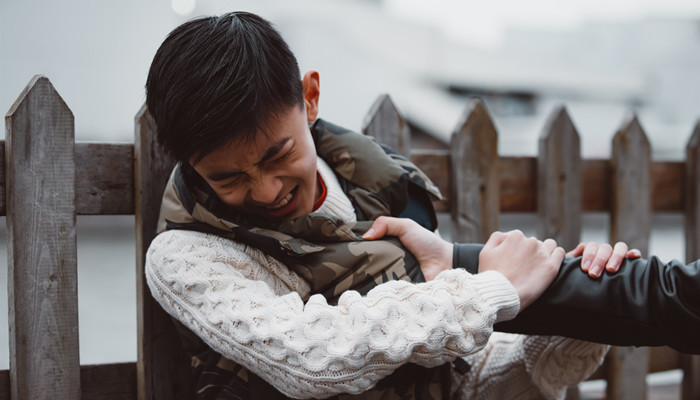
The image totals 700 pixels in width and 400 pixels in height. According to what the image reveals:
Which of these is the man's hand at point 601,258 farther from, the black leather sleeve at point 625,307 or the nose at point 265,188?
the nose at point 265,188

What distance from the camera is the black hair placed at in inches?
46.2

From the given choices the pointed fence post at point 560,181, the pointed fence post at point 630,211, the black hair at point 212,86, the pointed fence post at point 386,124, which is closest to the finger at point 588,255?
the black hair at point 212,86

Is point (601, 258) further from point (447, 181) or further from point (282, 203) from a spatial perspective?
point (447, 181)

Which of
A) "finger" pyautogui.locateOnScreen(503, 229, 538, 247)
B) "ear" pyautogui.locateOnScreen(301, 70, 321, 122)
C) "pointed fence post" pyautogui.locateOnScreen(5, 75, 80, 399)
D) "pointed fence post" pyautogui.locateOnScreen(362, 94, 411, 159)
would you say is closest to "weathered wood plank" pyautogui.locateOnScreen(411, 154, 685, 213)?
"pointed fence post" pyautogui.locateOnScreen(362, 94, 411, 159)

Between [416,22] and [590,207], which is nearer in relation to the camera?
[590,207]

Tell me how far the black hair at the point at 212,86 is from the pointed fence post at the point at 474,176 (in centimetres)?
105

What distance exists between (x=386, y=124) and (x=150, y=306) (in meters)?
0.95

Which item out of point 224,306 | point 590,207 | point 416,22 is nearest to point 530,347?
point 224,306

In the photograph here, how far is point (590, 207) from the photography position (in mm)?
2496

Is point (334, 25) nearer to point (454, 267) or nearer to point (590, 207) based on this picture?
point (590, 207)

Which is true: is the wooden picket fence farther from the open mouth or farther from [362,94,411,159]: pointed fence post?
the open mouth

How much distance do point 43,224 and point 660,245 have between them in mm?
11747

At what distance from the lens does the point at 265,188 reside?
1.24 meters

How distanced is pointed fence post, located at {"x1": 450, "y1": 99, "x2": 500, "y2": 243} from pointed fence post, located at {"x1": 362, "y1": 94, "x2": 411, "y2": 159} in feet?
0.82
